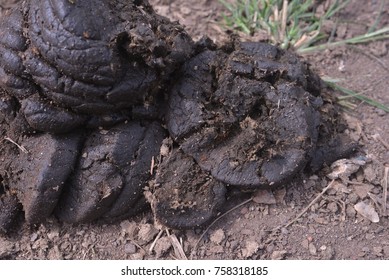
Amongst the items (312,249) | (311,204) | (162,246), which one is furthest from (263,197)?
(162,246)

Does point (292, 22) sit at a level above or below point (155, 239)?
above

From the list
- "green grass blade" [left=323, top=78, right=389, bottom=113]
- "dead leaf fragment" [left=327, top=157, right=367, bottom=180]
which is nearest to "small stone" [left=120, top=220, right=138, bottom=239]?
"dead leaf fragment" [left=327, top=157, right=367, bottom=180]

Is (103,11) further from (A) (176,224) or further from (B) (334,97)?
(B) (334,97)

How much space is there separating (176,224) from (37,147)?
0.92 m

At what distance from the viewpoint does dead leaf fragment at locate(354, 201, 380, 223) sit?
2828mm

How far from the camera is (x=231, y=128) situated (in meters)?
2.75

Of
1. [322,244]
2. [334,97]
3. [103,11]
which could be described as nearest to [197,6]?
[334,97]

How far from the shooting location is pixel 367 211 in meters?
2.84

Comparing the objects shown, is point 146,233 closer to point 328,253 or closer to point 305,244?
point 305,244

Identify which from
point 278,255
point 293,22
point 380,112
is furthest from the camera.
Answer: point 293,22

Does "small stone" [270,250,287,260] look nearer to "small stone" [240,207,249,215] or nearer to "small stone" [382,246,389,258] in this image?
"small stone" [240,207,249,215]

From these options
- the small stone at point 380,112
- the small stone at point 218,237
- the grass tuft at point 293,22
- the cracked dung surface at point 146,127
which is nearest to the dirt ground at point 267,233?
the small stone at point 218,237

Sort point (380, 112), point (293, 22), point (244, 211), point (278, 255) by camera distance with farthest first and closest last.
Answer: point (293, 22)
point (380, 112)
point (244, 211)
point (278, 255)

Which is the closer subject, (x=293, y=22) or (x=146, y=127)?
(x=146, y=127)
